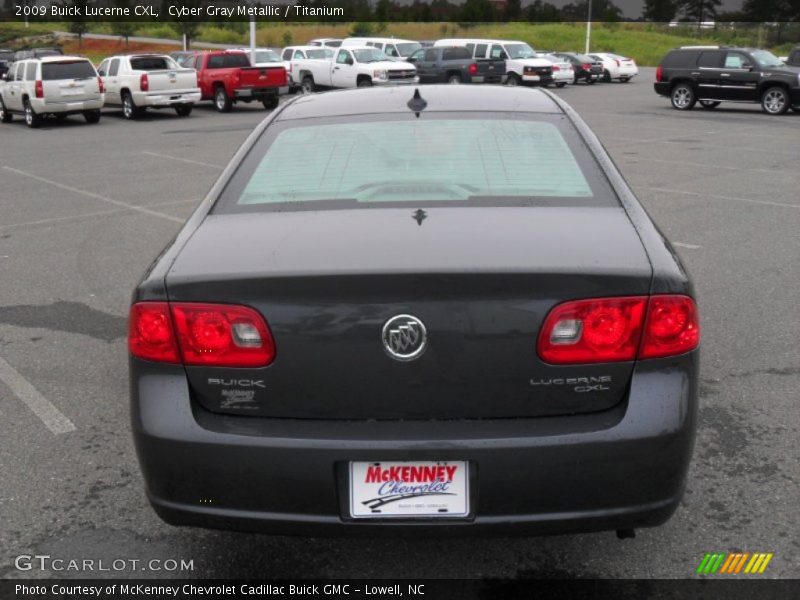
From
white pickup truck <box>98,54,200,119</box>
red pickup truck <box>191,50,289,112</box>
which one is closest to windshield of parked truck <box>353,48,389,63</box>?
red pickup truck <box>191,50,289,112</box>

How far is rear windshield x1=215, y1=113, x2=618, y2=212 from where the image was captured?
353 centimetres

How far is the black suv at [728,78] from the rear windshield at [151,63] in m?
13.7

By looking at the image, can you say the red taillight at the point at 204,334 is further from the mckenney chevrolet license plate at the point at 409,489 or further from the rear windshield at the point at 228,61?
the rear windshield at the point at 228,61

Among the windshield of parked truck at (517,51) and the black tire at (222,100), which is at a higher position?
the windshield of parked truck at (517,51)

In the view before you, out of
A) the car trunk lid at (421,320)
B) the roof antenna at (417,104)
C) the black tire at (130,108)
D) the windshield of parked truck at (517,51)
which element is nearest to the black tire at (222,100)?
the black tire at (130,108)

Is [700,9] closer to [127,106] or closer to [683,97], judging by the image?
[683,97]

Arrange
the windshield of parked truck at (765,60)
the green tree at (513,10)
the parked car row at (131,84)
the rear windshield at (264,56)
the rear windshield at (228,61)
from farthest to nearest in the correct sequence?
the green tree at (513,10)
the rear windshield at (264,56)
the rear windshield at (228,61)
the windshield of parked truck at (765,60)
the parked car row at (131,84)

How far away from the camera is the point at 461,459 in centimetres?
275

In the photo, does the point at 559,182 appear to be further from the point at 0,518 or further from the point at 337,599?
the point at 0,518

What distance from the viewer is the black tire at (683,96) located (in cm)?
2741

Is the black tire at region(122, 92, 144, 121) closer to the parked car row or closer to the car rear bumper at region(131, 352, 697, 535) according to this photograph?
the parked car row

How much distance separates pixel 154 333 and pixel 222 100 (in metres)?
26.2

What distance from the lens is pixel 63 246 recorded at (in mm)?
9352

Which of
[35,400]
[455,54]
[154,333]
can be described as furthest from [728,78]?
[154,333]
